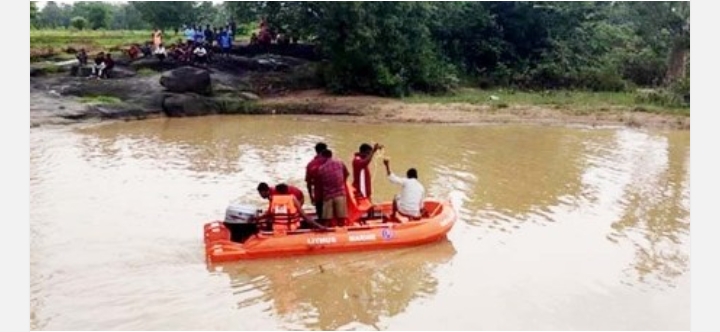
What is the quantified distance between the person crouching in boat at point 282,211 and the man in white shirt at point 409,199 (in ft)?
4.34

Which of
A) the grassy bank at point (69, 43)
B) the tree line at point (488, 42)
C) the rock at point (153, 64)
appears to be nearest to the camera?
the tree line at point (488, 42)

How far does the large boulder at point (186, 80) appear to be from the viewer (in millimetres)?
23984

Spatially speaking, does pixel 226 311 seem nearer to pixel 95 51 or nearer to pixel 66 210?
pixel 66 210

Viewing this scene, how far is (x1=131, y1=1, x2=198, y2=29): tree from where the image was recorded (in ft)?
114

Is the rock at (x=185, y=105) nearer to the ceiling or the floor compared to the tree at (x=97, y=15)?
nearer to the floor

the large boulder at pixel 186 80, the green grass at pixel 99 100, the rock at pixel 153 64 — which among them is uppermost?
the rock at pixel 153 64

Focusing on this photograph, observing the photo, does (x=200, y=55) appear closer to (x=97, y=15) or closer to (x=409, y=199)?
(x=409, y=199)

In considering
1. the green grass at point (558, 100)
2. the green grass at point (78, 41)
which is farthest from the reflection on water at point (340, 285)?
the green grass at point (78, 41)

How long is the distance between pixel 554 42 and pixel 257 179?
1727 cm

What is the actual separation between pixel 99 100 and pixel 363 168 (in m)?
14.7


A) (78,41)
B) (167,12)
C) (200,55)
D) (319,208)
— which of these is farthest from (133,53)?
(319,208)

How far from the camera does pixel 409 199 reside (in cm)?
1048

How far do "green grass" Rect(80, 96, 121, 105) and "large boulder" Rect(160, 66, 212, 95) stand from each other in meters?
1.49

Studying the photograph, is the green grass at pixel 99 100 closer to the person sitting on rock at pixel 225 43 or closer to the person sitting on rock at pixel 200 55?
the person sitting on rock at pixel 200 55
